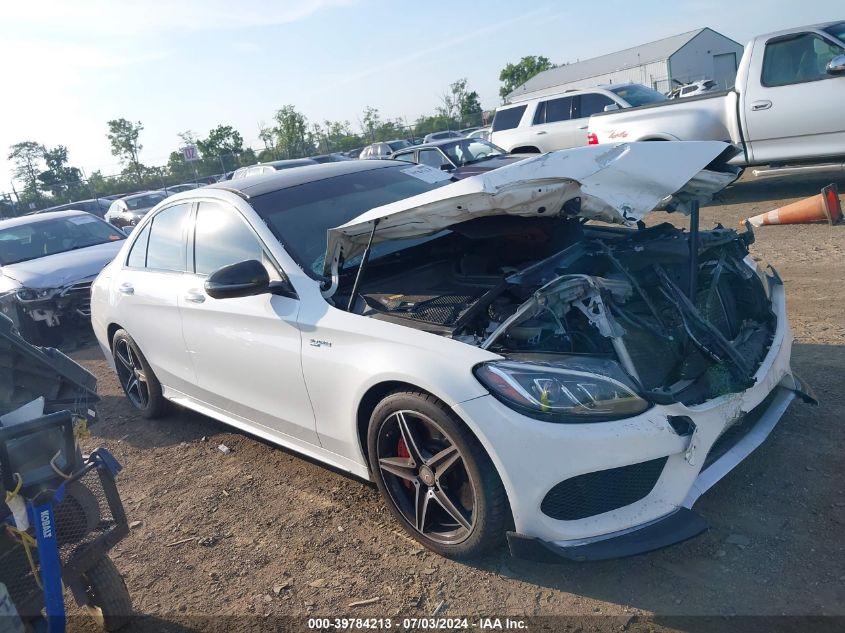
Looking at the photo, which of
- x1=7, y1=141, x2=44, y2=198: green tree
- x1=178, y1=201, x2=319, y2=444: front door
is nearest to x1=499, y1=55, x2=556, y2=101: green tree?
x1=7, y1=141, x2=44, y2=198: green tree

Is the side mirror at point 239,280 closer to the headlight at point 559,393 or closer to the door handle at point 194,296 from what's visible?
the door handle at point 194,296

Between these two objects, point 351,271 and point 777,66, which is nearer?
point 351,271

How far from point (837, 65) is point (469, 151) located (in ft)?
22.3

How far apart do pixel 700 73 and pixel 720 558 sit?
167ft

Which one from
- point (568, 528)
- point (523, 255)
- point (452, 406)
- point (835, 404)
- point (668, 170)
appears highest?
point (668, 170)

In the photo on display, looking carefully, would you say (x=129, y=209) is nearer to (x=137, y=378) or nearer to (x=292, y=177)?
(x=137, y=378)

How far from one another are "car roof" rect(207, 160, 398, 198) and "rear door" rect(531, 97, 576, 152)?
10506 mm

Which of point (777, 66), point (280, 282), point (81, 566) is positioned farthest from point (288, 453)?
point (777, 66)

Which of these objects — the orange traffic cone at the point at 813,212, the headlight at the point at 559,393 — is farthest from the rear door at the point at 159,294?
the orange traffic cone at the point at 813,212

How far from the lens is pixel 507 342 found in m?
3.17

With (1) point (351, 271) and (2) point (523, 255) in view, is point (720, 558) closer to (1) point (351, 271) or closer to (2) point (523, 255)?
(2) point (523, 255)

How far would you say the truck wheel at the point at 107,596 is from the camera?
3.08 m

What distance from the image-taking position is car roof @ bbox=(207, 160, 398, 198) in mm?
4465

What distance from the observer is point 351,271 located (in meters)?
3.89
